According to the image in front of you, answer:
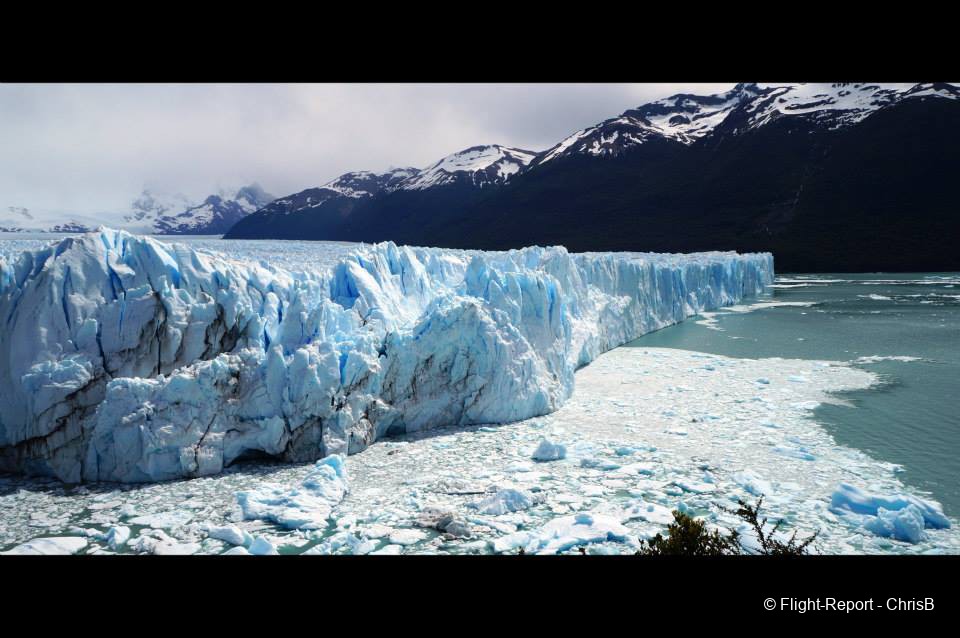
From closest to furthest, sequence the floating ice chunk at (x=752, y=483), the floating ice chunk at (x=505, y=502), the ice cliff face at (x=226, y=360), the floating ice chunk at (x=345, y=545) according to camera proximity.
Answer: the floating ice chunk at (x=345, y=545), the floating ice chunk at (x=505, y=502), the floating ice chunk at (x=752, y=483), the ice cliff face at (x=226, y=360)

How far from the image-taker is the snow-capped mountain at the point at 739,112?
55219mm

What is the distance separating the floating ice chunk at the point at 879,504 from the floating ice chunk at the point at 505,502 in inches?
101

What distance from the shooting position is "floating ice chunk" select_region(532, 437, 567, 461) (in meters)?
5.48

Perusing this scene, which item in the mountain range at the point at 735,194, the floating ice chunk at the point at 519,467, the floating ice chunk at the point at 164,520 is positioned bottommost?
the floating ice chunk at the point at 519,467

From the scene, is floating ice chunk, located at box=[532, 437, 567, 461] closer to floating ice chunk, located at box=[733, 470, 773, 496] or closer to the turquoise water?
floating ice chunk, located at box=[733, 470, 773, 496]

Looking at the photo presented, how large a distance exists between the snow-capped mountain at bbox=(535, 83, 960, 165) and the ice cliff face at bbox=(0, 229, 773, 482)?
1937 inches

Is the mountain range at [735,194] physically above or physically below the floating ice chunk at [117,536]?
above

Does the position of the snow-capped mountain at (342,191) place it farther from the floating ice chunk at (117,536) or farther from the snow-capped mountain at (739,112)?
the floating ice chunk at (117,536)

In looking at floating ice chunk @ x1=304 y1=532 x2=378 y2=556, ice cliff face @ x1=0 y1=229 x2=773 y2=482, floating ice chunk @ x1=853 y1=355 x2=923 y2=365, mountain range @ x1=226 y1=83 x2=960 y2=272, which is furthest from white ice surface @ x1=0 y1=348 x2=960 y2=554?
mountain range @ x1=226 y1=83 x2=960 y2=272

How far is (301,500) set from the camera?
14.4 feet

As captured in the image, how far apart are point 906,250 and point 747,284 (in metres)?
25.3

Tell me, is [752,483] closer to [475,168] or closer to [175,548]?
[175,548]

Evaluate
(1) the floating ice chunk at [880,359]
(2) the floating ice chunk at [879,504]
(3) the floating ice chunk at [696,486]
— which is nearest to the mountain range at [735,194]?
(1) the floating ice chunk at [880,359]

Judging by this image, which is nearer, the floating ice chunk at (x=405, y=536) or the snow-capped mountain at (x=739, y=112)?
the floating ice chunk at (x=405, y=536)
